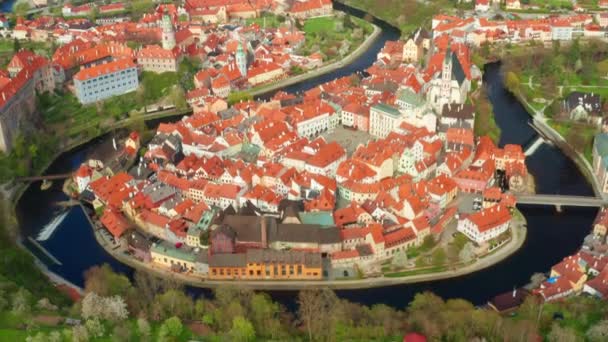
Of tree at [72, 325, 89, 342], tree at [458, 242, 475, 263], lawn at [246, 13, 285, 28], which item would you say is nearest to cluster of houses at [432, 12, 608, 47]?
lawn at [246, 13, 285, 28]

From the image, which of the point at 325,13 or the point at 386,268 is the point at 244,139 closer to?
the point at 386,268

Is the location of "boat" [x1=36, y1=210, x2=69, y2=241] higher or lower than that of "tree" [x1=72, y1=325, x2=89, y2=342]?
lower

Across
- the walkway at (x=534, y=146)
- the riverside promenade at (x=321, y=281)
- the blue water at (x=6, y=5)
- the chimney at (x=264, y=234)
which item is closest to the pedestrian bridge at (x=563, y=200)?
the riverside promenade at (x=321, y=281)

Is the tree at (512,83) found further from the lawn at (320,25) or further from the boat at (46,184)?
the boat at (46,184)

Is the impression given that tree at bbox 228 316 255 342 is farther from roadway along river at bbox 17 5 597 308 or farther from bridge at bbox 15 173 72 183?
bridge at bbox 15 173 72 183

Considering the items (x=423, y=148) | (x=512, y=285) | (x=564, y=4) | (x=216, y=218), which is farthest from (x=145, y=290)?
(x=564, y=4)

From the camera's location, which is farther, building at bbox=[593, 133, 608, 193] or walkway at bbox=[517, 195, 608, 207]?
building at bbox=[593, 133, 608, 193]

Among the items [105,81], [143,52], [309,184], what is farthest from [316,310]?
[143,52]
